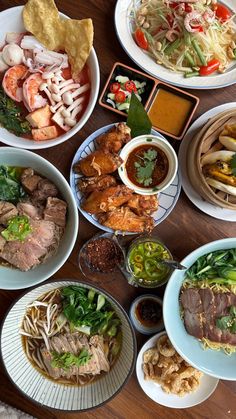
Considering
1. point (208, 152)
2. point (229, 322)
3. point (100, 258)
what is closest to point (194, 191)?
point (208, 152)

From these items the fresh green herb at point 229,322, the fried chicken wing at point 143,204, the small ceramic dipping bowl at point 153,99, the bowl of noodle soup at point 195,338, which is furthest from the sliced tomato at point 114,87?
the fresh green herb at point 229,322

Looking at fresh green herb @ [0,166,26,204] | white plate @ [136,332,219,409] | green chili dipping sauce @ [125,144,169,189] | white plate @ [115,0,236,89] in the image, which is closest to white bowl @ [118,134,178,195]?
green chili dipping sauce @ [125,144,169,189]

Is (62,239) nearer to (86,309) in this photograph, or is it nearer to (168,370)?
(86,309)

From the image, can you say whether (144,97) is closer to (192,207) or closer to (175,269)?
(192,207)

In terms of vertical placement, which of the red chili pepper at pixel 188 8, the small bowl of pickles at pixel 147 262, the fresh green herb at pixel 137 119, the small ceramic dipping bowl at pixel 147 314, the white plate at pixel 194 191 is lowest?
the small ceramic dipping bowl at pixel 147 314

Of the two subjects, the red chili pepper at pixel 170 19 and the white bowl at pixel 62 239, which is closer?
the white bowl at pixel 62 239

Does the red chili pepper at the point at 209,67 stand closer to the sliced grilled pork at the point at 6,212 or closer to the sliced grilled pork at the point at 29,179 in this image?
the sliced grilled pork at the point at 29,179

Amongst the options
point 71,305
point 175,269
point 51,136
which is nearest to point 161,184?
point 175,269
